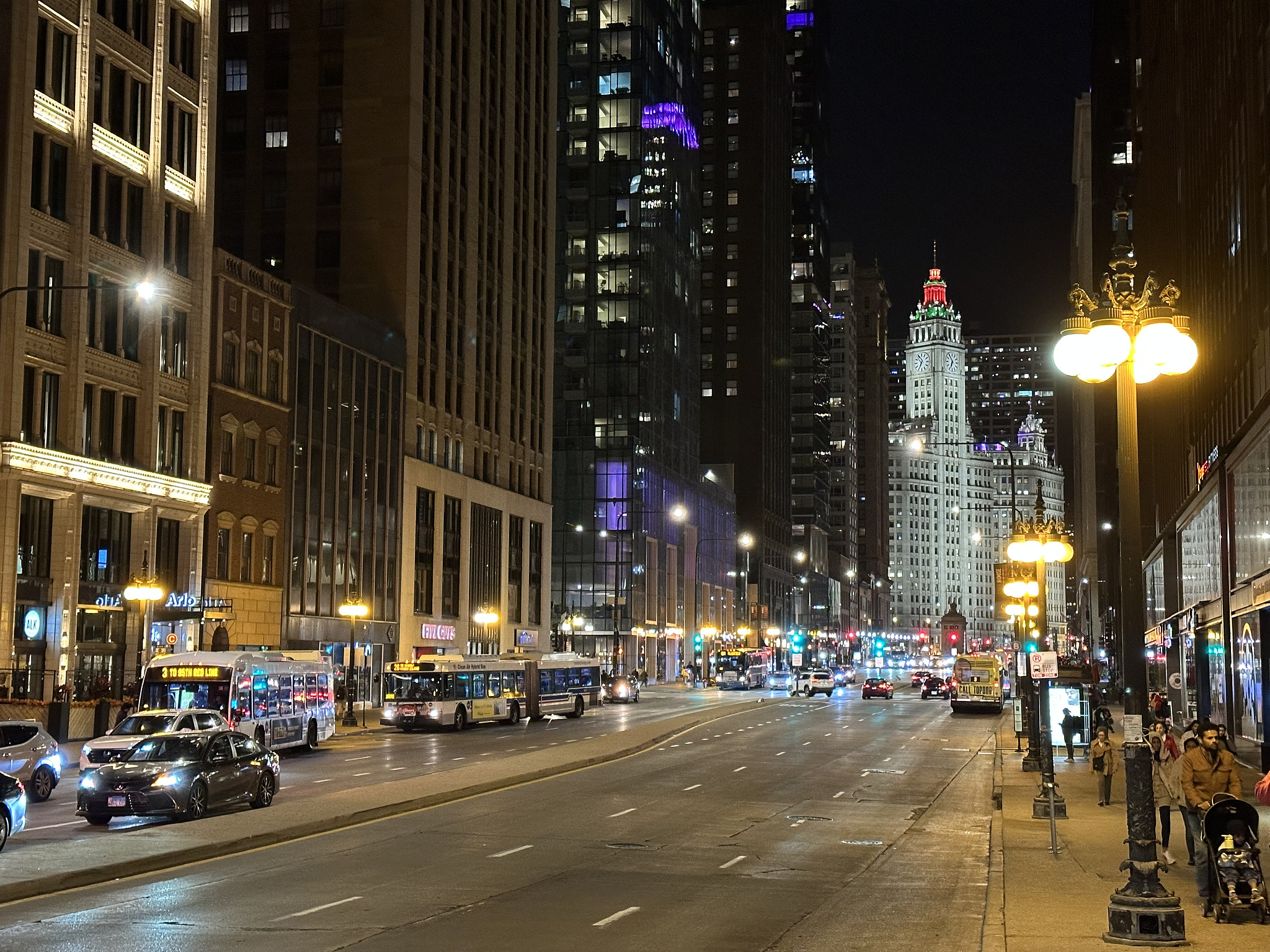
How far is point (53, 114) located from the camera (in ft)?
159

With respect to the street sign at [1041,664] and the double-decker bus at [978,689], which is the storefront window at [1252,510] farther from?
the double-decker bus at [978,689]

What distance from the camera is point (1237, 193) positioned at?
37156mm

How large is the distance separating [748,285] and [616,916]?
163 meters

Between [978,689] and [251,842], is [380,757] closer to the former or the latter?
[251,842]

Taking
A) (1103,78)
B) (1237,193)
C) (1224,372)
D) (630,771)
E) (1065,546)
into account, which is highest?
(1103,78)

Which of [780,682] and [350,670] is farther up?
[350,670]

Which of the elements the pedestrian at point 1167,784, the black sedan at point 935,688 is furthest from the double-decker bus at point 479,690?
the black sedan at point 935,688

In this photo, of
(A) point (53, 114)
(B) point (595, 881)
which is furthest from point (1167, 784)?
(A) point (53, 114)

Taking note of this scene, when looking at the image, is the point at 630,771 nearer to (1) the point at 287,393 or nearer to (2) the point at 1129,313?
(2) the point at 1129,313

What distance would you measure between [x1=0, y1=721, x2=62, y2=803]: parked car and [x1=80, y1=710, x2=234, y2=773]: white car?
2.21 feet

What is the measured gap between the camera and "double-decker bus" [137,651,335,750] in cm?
3759

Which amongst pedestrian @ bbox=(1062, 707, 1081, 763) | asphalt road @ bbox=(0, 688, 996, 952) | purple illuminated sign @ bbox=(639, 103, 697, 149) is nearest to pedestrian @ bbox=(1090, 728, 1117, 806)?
asphalt road @ bbox=(0, 688, 996, 952)

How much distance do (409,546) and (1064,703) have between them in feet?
142

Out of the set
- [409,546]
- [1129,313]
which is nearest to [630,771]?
[1129,313]
